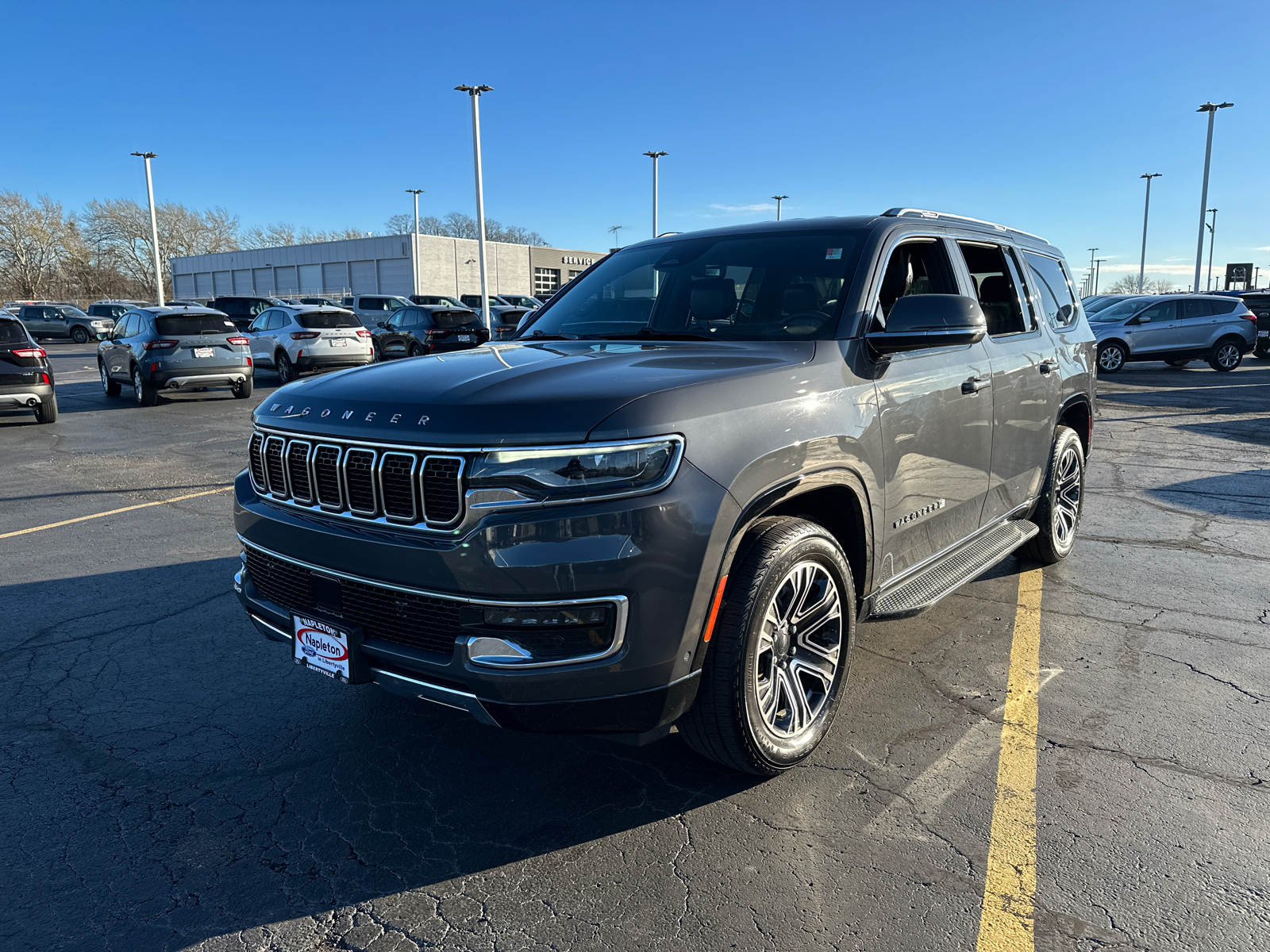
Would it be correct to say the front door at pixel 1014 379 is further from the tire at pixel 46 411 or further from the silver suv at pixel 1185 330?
the silver suv at pixel 1185 330

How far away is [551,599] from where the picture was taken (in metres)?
2.50

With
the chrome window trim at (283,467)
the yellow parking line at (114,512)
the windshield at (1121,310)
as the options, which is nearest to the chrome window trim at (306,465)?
the chrome window trim at (283,467)

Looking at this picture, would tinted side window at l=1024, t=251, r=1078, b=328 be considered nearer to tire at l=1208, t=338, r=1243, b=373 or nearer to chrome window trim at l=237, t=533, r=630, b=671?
chrome window trim at l=237, t=533, r=630, b=671

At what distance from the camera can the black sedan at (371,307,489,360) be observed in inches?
919

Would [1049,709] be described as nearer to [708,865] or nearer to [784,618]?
[784,618]

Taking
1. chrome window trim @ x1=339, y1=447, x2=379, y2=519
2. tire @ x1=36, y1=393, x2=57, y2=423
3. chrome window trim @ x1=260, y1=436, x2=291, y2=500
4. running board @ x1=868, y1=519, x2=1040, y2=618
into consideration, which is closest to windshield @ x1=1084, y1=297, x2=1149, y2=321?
running board @ x1=868, y1=519, x2=1040, y2=618

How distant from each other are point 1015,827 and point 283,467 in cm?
273

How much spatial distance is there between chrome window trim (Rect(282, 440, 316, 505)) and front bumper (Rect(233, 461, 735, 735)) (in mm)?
295

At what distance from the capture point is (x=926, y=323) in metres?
3.38

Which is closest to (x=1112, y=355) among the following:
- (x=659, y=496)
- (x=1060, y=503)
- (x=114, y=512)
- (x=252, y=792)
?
(x=1060, y=503)

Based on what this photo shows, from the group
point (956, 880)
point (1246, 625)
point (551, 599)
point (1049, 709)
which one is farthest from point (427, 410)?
point (1246, 625)

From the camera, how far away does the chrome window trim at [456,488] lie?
2570 mm

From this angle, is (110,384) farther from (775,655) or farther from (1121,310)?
(1121,310)

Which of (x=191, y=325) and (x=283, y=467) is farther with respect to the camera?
(x=191, y=325)
